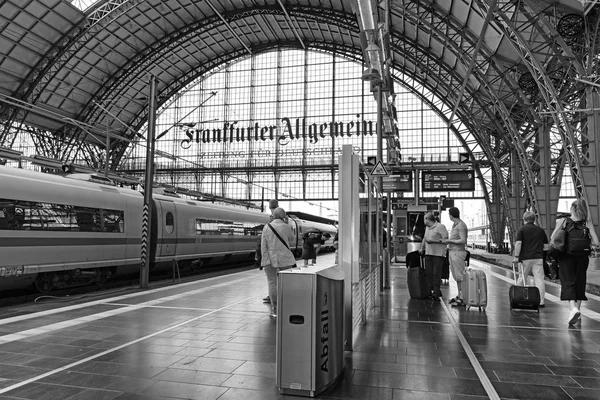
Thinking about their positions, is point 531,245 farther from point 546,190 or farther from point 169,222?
point 546,190

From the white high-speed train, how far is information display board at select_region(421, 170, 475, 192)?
17348 millimetres

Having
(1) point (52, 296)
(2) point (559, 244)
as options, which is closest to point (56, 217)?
(1) point (52, 296)

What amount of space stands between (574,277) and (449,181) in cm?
2376

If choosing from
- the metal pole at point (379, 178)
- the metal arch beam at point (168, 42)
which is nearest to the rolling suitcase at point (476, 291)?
the metal pole at point (379, 178)

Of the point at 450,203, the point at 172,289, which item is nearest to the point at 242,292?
the point at 172,289

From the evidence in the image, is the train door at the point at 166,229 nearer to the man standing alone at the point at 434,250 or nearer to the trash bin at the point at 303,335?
the man standing alone at the point at 434,250

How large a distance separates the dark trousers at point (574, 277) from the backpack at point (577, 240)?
0.13 meters

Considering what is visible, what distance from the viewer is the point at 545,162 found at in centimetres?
2075

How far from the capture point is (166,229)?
1475cm

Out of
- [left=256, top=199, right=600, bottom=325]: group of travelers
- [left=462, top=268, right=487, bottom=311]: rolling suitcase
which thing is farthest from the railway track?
[left=462, top=268, right=487, bottom=311]: rolling suitcase

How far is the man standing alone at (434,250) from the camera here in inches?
338

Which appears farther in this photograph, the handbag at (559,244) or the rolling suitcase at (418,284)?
the rolling suitcase at (418,284)

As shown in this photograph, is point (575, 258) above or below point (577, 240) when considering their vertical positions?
below

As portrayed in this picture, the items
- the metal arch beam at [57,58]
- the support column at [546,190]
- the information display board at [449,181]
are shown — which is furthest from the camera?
the metal arch beam at [57,58]
